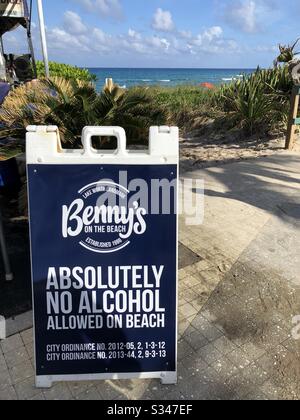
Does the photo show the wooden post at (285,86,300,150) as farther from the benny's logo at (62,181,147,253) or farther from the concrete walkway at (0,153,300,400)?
the benny's logo at (62,181,147,253)

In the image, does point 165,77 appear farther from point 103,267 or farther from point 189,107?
point 103,267

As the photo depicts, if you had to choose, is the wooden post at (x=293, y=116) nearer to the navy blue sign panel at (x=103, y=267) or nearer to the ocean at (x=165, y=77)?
the ocean at (x=165, y=77)

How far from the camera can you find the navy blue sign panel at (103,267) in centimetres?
217

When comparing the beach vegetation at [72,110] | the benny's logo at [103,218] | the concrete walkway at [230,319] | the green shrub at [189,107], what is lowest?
the concrete walkway at [230,319]

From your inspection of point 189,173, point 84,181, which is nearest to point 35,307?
point 84,181

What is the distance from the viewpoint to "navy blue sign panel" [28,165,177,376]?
2.17 metres

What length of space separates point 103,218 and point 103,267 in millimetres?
303

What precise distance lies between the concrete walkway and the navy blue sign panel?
0.23 meters

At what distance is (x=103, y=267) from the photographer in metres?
2.29

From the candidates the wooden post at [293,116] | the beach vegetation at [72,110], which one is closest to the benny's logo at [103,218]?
the beach vegetation at [72,110]

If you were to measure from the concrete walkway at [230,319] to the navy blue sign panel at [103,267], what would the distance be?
23 cm

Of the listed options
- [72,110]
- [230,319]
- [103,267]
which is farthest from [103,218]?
[72,110]
